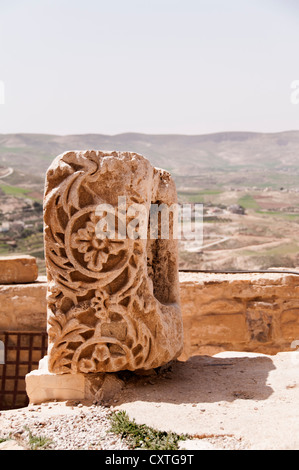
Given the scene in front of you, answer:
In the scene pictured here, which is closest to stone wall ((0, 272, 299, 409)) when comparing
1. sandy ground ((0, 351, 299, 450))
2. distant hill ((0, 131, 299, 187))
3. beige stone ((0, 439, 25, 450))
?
sandy ground ((0, 351, 299, 450))

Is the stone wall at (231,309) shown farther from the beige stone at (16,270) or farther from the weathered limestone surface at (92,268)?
the weathered limestone surface at (92,268)

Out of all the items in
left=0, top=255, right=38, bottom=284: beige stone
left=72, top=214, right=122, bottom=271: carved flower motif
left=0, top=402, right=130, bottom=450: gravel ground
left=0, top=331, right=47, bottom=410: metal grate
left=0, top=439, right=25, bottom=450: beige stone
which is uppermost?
left=72, top=214, right=122, bottom=271: carved flower motif

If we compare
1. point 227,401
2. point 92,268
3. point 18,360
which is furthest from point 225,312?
point 92,268

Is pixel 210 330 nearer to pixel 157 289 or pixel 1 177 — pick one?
pixel 157 289

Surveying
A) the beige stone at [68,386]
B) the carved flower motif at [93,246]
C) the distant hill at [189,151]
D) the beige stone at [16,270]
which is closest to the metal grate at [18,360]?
the beige stone at [16,270]

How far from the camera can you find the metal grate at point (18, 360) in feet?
16.0

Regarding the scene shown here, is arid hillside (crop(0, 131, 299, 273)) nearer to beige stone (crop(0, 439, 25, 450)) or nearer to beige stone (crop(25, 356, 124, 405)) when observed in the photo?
beige stone (crop(25, 356, 124, 405))

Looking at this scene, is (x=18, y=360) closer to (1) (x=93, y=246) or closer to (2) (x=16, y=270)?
(2) (x=16, y=270)

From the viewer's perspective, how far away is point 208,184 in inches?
639

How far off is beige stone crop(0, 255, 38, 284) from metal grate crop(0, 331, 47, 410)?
0.56m

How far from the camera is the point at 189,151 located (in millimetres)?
22969

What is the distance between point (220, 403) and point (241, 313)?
216 cm

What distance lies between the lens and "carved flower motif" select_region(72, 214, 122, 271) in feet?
9.67

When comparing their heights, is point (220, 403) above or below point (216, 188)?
below
